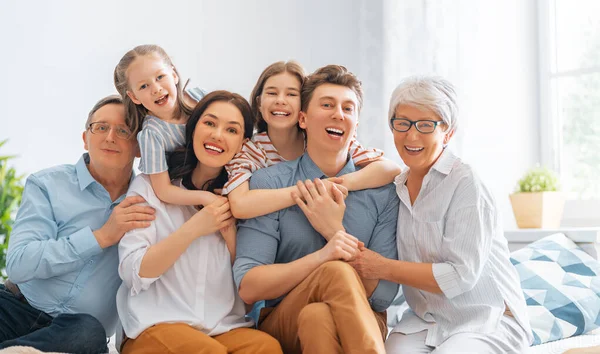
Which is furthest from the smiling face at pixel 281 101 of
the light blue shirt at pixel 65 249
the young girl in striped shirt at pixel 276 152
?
the light blue shirt at pixel 65 249

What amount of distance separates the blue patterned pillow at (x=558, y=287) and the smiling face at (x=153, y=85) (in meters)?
1.36

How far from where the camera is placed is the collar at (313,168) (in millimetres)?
1854

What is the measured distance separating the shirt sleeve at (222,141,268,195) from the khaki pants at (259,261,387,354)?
0.35 metres

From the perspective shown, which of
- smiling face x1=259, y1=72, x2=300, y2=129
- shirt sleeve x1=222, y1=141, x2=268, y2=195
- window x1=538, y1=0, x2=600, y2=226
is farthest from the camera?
window x1=538, y1=0, x2=600, y2=226

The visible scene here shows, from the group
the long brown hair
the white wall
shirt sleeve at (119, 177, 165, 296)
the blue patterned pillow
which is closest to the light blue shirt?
shirt sleeve at (119, 177, 165, 296)

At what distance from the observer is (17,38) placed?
284 centimetres

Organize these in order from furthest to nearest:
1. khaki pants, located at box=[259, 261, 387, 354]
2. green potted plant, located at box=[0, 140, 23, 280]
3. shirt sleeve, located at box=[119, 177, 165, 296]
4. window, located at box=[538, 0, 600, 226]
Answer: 1. window, located at box=[538, 0, 600, 226]
2. green potted plant, located at box=[0, 140, 23, 280]
3. shirt sleeve, located at box=[119, 177, 165, 296]
4. khaki pants, located at box=[259, 261, 387, 354]

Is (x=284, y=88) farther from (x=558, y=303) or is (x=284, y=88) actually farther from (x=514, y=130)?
(x=514, y=130)

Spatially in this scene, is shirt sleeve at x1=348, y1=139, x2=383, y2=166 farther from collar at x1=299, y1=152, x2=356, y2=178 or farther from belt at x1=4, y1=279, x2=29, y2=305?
belt at x1=4, y1=279, x2=29, y2=305

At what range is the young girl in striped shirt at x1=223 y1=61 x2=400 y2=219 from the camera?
1.72 meters

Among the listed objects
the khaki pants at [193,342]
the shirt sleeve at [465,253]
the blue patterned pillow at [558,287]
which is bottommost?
the blue patterned pillow at [558,287]

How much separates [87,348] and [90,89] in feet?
5.35

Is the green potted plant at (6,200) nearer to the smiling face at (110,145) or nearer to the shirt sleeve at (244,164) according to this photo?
the smiling face at (110,145)

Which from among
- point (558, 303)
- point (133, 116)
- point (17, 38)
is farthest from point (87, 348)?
point (17, 38)
